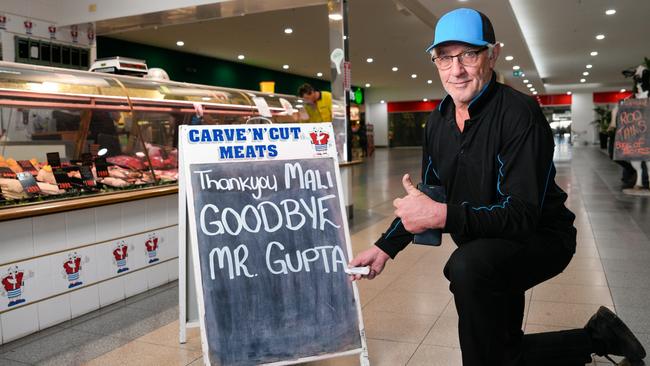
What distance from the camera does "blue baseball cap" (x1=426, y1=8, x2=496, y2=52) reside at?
167 cm

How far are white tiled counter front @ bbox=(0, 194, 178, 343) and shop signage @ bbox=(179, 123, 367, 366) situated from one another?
1194mm

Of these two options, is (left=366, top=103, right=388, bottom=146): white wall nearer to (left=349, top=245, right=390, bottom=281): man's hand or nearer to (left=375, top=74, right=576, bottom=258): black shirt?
(left=349, top=245, right=390, bottom=281): man's hand

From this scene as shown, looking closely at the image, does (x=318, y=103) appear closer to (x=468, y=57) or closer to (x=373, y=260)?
(x=373, y=260)

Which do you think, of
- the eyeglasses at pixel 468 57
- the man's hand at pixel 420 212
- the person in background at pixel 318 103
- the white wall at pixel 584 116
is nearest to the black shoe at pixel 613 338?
the man's hand at pixel 420 212

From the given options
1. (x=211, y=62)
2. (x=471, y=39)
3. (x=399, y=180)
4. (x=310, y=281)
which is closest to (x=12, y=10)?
(x=310, y=281)

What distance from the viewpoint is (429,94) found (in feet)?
96.6

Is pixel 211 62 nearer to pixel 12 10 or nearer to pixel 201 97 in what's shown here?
pixel 12 10

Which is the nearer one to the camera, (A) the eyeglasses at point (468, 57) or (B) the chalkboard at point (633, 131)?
(A) the eyeglasses at point (468, 57)

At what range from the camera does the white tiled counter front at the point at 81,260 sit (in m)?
3.05

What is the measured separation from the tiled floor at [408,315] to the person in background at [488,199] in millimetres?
999

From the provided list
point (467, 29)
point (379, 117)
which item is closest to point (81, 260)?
point (467, 29)

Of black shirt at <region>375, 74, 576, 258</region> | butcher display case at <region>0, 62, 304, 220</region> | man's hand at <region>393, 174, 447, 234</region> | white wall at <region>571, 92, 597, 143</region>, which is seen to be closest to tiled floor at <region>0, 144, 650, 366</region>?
butcher display case at <region>0, 62, 304, 220</region>

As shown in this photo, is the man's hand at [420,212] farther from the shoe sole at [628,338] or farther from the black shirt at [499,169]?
the shoe sole at [628,338]

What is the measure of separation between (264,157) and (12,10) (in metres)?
5.59
